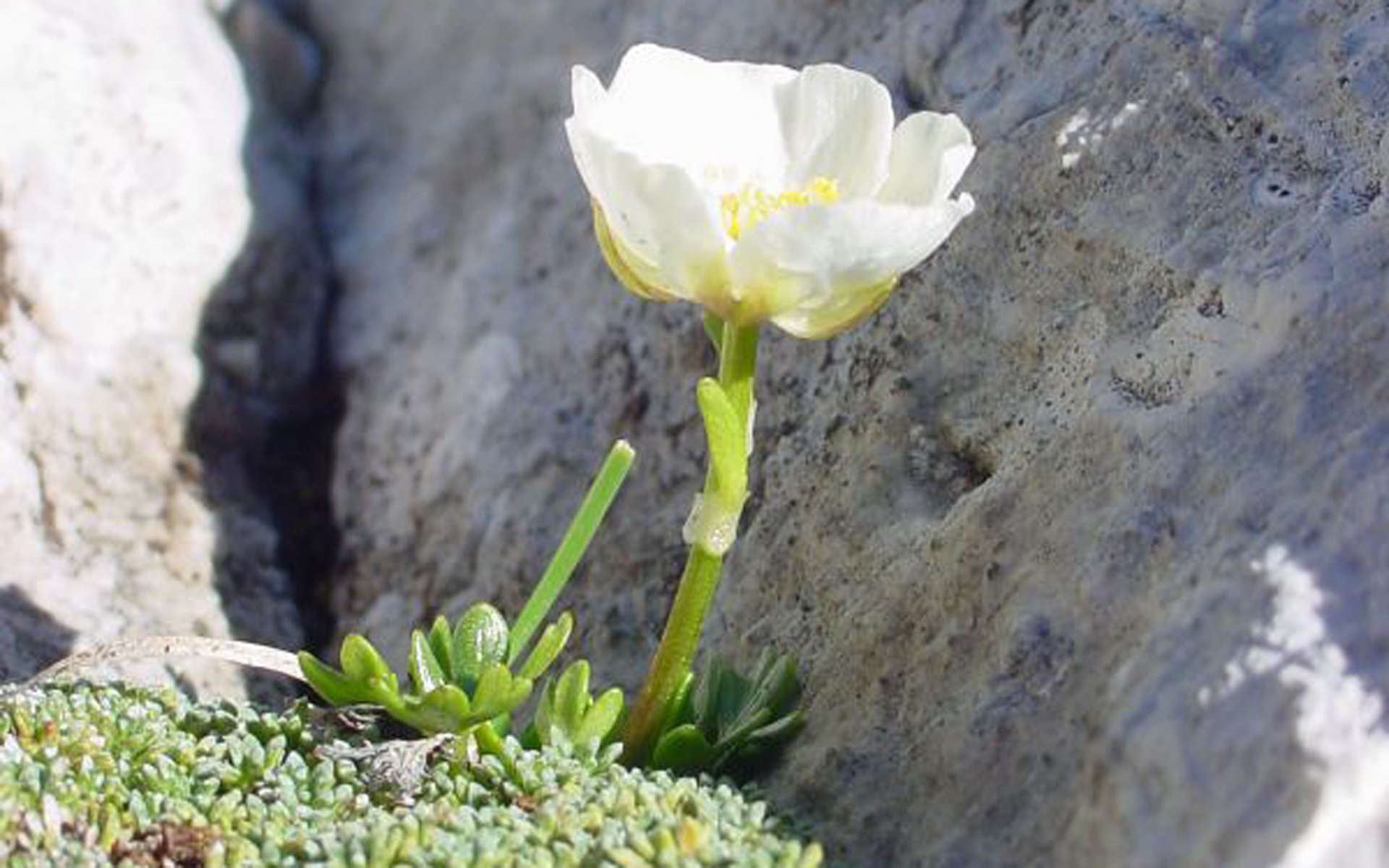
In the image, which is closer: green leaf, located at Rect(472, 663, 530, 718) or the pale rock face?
green leaf, located at Rect(472, 663, 530, 718)

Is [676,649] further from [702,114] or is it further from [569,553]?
[702,114]

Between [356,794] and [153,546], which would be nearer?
[356,794]

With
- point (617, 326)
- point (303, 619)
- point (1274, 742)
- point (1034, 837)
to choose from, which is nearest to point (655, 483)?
point (617, 326)

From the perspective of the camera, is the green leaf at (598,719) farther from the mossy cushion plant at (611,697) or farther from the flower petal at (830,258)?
the flower petal at (830,258)

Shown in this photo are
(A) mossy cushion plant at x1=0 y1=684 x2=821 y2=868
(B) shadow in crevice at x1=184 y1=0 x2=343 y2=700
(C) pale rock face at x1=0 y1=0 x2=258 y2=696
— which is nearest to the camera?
(A) mossy cushion plant at x1=0 y1=684 x2=821 y2=868

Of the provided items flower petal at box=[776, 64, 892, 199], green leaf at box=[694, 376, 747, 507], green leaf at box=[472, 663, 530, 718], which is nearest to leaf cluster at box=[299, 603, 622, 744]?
green leaf at box=[472, 663, 530, 718]

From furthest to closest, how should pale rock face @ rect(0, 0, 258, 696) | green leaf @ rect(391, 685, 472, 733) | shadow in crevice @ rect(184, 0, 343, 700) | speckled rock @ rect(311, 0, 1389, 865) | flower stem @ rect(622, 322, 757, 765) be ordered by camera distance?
shadow in crevice @ rect(184, 0, 343, 700) → pale rock face @ rect(0, 0, 258, 696) → flower stem @ rect(622, 322, 757, 765) → green leaf @ rect(391, 685, 472, 733) → speckled rock @ rect(311, 0, 1389, 865)

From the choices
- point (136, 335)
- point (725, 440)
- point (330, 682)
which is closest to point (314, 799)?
point (330, 682)

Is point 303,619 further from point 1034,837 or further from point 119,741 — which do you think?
point 1034,837

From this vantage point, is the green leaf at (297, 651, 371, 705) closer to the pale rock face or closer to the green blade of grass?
the green blade of grass
